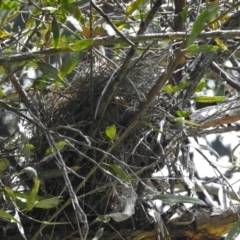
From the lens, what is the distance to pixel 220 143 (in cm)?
333

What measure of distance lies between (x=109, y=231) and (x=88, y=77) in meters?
0.37

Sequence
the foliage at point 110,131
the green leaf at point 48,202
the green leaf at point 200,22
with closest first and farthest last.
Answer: the green leaf at point 200,22, the green leaf at point 48,202, the foliage at point 110,131

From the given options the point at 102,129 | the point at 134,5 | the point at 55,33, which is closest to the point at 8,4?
the point at 55,33

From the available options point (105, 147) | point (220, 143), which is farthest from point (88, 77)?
point (220, 143)

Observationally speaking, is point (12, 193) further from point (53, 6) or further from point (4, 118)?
point (4, 118)

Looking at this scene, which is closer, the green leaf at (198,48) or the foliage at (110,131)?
the green leaf at (198,48)

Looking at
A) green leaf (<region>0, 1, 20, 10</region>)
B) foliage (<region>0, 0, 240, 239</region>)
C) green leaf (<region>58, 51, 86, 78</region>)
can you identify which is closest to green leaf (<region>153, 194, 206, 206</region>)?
foliage (<region>0, 0, 240, 239</region>)

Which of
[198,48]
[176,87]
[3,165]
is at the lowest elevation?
[3,165]

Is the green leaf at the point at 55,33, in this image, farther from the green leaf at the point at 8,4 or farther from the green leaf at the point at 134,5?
the green leaf at the point at 134,5

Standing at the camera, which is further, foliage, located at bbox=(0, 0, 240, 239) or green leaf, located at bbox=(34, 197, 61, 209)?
foliage, located at bbox=(0, 0, 240, 239)

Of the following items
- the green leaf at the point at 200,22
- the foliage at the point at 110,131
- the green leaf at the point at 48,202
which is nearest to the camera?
the green leaf at the point at 200,22

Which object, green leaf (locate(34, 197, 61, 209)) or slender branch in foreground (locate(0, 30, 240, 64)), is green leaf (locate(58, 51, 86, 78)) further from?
green leaf (locate(34, 197, 61, 209))

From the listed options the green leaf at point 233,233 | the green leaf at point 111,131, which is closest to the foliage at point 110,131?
the green leaf at point 111,131

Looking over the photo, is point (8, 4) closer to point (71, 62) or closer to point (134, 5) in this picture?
point (71, 62)
